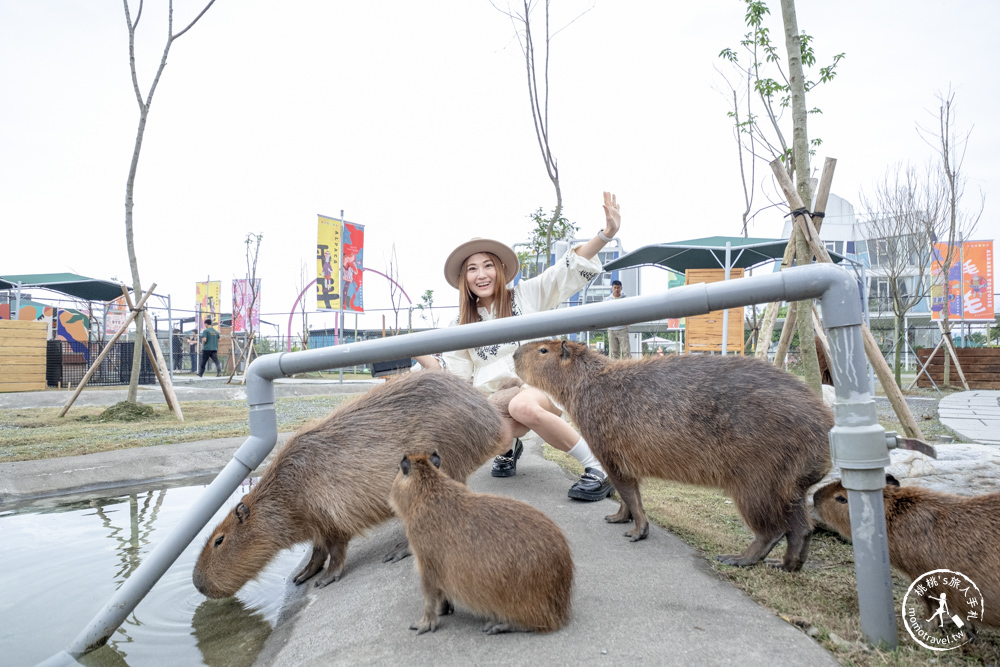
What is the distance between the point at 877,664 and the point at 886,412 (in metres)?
7.94

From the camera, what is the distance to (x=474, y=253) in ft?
12.6

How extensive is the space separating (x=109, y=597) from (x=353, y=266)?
14269 millimetres

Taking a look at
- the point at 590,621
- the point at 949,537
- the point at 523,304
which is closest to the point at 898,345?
the point at 523,304

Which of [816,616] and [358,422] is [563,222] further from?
[816,616]

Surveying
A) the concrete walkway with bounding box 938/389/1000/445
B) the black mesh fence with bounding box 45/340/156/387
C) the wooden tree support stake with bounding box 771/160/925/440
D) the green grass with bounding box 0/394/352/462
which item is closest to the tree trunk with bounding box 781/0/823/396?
the wooden tree support stake with bounding box 771/160/925/440

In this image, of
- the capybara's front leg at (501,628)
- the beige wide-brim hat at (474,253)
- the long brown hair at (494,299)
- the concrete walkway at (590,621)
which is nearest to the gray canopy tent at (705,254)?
the beige wide-brim hat at (474,253)

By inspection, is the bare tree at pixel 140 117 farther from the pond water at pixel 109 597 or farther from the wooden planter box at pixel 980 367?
the wooden planter box at pixel 980 367

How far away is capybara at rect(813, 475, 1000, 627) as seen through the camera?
1.50 meters

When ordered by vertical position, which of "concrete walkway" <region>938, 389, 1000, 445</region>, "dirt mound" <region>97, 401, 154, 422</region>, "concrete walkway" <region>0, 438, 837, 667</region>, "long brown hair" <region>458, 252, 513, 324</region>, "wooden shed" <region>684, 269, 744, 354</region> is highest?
"long brown hair" <region>458, 252, 513, 324</region>

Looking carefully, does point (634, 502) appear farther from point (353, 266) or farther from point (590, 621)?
point (353, 266)

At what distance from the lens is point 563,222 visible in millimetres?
11805

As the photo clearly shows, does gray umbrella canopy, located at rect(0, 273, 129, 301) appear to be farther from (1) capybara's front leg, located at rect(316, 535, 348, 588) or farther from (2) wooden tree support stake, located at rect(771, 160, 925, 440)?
(2) wooden tree support stake, located at rect(771, 160, 925, 440)

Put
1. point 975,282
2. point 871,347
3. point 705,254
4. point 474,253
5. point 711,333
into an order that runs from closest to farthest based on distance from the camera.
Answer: point 871,347
point 474,253
point 711,333
point 705,254
point 975,282

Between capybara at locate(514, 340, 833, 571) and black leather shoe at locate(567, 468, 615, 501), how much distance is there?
2.26 ft
